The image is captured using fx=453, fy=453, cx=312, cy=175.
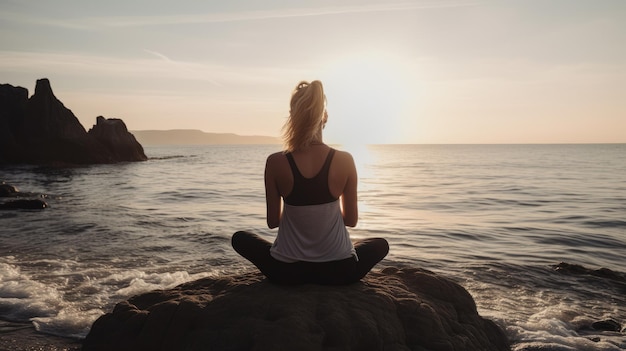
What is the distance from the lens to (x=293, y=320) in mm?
4020

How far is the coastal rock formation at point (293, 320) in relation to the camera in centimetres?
400

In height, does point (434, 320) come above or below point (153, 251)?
above

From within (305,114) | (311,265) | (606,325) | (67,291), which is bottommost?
(67,291)

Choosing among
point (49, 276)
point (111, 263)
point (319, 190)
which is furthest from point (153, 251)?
point (319, 190)

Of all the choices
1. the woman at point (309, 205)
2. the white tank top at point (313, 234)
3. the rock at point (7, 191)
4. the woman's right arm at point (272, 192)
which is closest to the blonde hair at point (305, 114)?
the woman at point (309, 205)

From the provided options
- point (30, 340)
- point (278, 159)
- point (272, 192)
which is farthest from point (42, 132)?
point (278, 159)

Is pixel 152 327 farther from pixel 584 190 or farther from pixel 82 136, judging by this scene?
pixel 82 136

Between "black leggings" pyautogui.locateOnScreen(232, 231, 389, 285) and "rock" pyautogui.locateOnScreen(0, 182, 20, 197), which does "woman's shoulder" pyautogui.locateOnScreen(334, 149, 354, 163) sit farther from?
"rock" pyautogui.locateOnScreen(0, 182, 20, 197)

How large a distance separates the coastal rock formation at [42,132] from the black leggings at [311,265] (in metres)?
62.9

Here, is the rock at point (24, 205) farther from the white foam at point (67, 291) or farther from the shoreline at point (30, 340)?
the shoreline at point (30, 340)

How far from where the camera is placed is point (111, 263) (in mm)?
10039

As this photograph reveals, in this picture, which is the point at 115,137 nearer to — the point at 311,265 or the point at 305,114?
the point at 311,265

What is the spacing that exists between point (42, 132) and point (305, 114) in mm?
66587

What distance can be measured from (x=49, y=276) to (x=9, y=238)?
4.91 m
